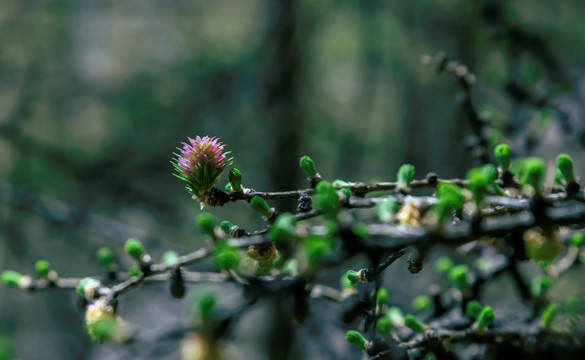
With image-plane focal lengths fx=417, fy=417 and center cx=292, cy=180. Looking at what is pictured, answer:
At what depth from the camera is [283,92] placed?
7.30 feet

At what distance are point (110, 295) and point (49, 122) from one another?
102 inches

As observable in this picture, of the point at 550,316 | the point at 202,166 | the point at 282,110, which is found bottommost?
the point at 550,316

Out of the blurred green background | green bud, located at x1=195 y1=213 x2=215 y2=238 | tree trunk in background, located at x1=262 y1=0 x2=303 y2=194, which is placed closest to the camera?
green bud, located at x1=195 y1=213 x2=215 y2=238

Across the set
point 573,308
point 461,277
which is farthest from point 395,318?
point 573,308

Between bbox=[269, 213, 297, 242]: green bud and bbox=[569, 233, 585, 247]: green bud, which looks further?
bbox=[569, 233, 585, 247]: green bud

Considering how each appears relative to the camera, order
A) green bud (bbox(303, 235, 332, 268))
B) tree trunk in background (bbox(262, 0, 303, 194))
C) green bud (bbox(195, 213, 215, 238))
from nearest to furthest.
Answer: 1. green bud (bbox(303, 235, 332, 268))
2. green bud (bbox(195, 213, 215, 238))
3. tree trunk in background (bbox(262, 0, 303, 194))

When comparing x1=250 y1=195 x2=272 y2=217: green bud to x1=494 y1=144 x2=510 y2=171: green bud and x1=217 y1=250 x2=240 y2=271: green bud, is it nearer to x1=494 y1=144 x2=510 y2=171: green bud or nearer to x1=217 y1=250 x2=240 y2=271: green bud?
x1=217 y1=250 x2=240 y2=271: green bud

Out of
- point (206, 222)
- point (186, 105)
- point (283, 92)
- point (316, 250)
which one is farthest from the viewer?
point (283, 92)

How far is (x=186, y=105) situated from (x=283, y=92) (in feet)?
1.67

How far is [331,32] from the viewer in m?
2.78

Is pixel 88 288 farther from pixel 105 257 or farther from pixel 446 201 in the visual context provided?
pixel 446 201

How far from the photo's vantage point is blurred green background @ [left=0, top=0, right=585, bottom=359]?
181cm

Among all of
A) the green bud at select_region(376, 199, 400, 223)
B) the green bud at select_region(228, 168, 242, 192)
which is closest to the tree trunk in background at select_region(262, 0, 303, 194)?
the green bud at select_region(228, 168, 242, 192)

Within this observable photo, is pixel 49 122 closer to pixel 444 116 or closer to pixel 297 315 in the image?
pixel 444 116
